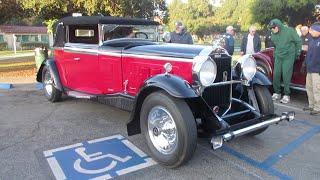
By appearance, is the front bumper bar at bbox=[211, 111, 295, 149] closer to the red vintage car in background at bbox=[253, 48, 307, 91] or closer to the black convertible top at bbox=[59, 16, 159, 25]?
the black convertible top at bbox=[59, 16, 159, 25]

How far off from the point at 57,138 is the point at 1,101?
10.6ft

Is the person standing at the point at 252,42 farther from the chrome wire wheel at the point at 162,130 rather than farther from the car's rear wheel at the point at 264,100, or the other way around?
the chrome wire wheel at the point at 162,130

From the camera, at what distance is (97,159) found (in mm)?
4512

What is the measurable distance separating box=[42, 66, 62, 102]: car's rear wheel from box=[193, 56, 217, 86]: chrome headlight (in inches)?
150

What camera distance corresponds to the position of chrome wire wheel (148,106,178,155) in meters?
4.22

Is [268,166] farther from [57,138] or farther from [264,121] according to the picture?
[57,138]

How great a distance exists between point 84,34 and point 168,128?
9.69 ft

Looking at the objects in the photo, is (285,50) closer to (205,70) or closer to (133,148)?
(205,70)

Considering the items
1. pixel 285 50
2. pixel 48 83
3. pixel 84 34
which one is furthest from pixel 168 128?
pixel 48 83

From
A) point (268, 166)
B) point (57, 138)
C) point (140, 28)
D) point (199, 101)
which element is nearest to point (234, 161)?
point (268, 166)

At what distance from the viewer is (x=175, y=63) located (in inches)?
184

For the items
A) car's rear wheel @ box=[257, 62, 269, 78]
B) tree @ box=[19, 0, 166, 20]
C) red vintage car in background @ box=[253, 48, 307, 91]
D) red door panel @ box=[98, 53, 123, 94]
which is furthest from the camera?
tree @ box=[19, 0, 166, 20]

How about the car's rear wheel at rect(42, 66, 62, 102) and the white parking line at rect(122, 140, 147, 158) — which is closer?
the white parking line at rect(122, 140, 147, 158)

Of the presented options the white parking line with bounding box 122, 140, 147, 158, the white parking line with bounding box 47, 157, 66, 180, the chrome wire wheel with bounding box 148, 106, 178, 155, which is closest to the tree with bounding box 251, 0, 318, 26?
the white parking line with bounding box 122, 140, 147, 158
